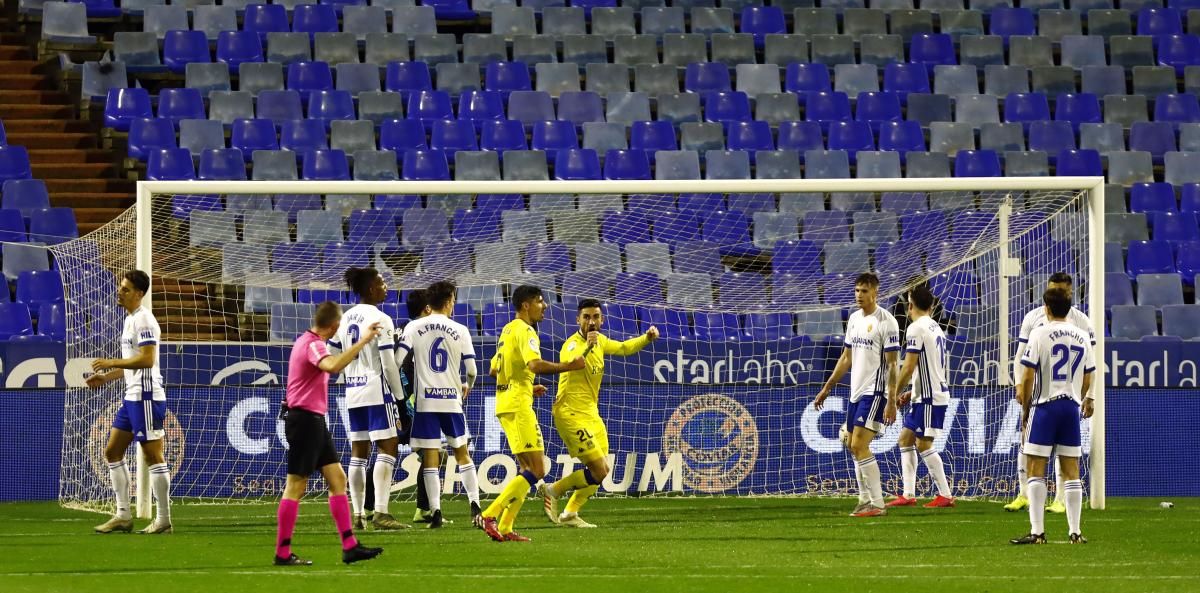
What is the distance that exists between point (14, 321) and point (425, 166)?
16.3 ft

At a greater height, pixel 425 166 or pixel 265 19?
pixel 265 19

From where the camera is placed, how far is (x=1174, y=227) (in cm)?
1903

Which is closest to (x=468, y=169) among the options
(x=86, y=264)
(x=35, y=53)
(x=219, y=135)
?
(x=219, y=135)

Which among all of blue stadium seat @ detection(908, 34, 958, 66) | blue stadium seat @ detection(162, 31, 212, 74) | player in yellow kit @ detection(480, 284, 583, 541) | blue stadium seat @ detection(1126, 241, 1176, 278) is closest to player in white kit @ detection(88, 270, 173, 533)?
player in yellow kit @ detection(480, 284, 583, 541)

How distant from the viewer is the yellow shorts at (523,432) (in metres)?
11.3

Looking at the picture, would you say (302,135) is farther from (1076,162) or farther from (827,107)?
(1076,162)

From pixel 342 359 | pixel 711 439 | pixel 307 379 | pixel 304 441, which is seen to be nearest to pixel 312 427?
pixel 304 441

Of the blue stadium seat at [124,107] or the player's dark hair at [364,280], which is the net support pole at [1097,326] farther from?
the blue stadium seat at [124,107]

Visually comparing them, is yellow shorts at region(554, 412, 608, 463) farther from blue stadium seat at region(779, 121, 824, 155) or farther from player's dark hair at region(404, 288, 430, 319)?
blue stadium seat at region(779, 121, 824, 155)

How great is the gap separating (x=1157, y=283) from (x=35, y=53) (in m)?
14.6

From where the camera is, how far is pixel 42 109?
20.1 m

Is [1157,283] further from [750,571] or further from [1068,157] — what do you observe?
Result: [750,571]

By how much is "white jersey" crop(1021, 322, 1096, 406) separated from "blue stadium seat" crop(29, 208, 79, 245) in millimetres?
11053

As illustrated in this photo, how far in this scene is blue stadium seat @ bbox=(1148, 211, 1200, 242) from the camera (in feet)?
62.3
